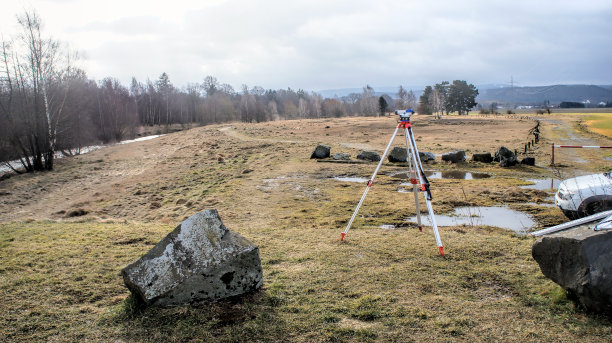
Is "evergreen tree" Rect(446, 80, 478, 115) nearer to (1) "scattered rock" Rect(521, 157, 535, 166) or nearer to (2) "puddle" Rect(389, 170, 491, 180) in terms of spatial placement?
(1) "scattered rock" Rect(521, 157, 535, 166)

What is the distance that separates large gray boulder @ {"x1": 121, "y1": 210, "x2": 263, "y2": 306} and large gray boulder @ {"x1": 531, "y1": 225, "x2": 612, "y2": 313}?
4.03 m

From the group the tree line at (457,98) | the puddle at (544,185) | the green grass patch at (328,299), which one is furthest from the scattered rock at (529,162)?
the tree line at (457,98)

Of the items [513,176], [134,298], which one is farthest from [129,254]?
[513,176]

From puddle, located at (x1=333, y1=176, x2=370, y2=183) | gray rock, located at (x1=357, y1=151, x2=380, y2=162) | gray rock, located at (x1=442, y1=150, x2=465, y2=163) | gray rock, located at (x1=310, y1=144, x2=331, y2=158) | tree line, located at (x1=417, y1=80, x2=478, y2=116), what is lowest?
puddle, located at (x1=333, y1=176, x2=370, y2=183)

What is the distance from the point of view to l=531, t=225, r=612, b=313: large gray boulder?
15.8 feet

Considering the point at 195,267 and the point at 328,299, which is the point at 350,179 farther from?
the point at 195,267

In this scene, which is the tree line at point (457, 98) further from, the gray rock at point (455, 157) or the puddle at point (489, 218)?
the puddle at point (489, 218)

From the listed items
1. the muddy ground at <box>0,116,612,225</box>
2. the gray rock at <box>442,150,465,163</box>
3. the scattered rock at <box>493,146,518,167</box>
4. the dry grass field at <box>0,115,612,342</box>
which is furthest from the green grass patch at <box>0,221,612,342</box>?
the gray rock at <box>442,150,465,163</box>

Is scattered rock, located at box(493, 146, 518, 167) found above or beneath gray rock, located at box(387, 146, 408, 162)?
beneath

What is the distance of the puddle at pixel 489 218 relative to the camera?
34.0ft

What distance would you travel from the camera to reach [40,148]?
3244 cm

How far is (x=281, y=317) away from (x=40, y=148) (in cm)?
3429

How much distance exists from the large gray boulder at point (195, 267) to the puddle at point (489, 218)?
6245mm

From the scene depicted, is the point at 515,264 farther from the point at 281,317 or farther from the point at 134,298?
the point at 134,298
